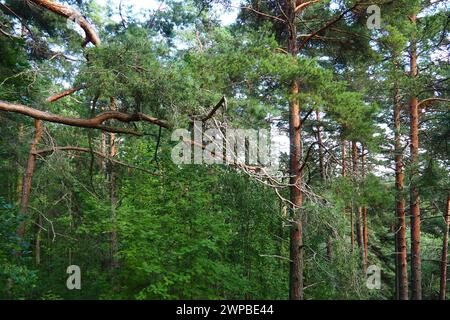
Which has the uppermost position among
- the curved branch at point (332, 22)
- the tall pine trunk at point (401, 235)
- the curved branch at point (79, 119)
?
the curved branch at point (332, 22)

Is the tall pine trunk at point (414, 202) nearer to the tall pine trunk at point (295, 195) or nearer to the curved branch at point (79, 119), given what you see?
the tall pine trunk at point (295, 195)

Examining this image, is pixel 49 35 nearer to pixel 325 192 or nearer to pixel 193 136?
pixel 193 136

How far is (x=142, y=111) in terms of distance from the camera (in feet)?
18.7

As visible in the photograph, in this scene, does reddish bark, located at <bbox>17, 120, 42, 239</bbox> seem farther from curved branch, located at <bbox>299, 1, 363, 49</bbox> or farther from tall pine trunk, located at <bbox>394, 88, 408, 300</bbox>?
tall pine trunk, located at <bbox>394, 88, 408, 300</bbox>

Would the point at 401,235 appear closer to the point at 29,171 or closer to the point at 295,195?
the point at 295,195

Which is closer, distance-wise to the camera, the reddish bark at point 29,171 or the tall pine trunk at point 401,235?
the reddish bark at point 29,171

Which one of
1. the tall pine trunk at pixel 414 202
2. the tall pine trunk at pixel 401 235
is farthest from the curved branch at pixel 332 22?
the tall pine trunk at pixel 401 235

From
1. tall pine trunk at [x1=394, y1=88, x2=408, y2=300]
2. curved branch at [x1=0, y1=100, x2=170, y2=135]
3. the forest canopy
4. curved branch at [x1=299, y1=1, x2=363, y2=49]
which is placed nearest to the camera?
curved branch at [x1=0, y1=100, x2=170, y2=135]

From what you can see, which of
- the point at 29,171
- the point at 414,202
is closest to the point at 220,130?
the point at 414,202

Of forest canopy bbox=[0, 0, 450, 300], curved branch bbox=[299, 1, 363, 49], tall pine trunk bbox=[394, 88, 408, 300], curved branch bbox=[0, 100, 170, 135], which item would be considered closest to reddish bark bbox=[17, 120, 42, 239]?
forest canopy bbox=[0, 0, 450, 300]

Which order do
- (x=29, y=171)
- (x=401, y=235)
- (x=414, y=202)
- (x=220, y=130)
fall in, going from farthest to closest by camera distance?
(x=401, y=235)
(x=29, y=171)
(x=414, y=202)
(x=220, y=130)

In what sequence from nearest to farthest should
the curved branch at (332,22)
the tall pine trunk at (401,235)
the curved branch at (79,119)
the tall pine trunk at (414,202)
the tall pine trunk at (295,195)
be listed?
the curved branch at (79,119) < the curved branch at (332,22) < the tall pine trunk at (295,195) < the tall pine trunk at (414,202) < the tall pine trunk at (401,235)
